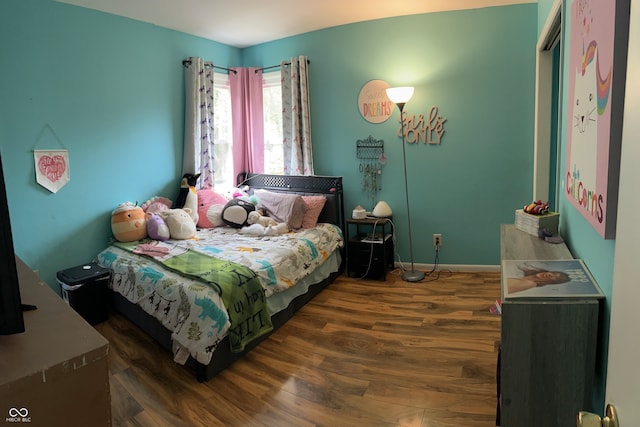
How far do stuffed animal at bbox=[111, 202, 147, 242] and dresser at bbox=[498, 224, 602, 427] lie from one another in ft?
10.3

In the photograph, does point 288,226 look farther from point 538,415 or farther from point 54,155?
point 538,415

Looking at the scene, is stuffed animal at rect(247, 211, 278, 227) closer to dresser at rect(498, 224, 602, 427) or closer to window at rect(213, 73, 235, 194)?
window at rect(213, 73, 235, 194)

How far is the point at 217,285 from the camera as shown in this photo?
2568mm

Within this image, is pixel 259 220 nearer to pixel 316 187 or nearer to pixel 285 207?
pixel 285 207

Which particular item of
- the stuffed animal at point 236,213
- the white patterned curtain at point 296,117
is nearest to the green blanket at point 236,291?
the stuffed animal at point 236,213

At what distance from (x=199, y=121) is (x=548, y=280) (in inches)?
145

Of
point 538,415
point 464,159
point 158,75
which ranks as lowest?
point 538,415

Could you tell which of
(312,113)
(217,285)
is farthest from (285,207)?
(217,285)

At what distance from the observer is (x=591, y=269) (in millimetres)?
1507

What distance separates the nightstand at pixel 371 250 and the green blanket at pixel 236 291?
1501 mm

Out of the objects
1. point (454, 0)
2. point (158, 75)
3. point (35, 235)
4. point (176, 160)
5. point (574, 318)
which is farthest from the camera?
point (176, 160)

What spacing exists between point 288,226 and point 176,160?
1.38 m

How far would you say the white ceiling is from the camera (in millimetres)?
3482

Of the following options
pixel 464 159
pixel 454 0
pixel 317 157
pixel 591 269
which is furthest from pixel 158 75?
pixel 591 269
